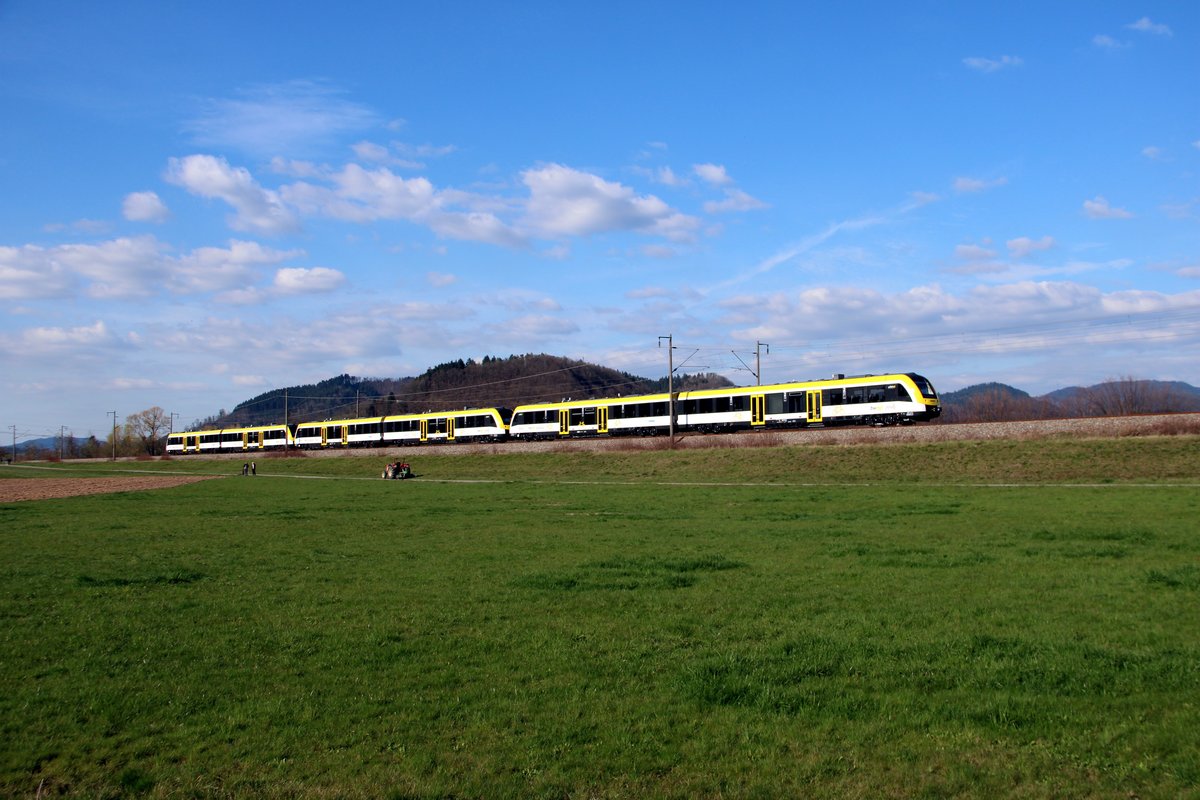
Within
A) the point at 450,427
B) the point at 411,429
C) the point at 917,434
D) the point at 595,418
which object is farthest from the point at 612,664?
the point at 411,429

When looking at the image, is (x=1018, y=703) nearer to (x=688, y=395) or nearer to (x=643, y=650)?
(x=643, y=650)

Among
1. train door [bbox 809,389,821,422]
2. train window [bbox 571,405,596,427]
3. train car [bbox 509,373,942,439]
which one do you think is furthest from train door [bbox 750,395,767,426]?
train window [bbox 571,405,596,427]

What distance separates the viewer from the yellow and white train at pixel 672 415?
5691 cm

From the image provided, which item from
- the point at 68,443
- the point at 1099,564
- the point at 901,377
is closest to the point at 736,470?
the point at 901,377

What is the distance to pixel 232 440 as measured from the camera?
394ft

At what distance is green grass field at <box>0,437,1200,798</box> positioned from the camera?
6820mm

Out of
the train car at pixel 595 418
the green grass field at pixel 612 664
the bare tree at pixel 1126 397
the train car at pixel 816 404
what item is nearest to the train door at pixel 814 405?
the train car at pixel 816 404

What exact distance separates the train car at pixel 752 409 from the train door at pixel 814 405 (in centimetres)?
7

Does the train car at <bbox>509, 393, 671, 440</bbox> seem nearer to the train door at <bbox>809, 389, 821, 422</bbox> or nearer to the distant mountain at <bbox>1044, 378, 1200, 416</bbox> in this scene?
the train door at <bbox>809, 389, 821, 422</bbox>

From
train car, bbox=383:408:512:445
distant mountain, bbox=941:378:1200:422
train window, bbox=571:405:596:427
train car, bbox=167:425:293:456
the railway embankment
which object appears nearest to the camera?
the railway embankment

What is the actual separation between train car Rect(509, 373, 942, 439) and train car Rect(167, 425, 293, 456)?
45420mm

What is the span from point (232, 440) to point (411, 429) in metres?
40.6

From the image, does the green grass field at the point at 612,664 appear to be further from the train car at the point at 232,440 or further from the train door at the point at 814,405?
the train car at the point at 232,440

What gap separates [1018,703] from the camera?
26.4 feet
